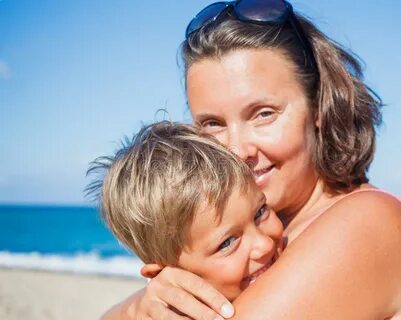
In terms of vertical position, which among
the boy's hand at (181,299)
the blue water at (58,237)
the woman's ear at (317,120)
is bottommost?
the blue water at (58,237)

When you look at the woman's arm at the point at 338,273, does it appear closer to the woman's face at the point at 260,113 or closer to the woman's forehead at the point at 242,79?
the woman's face at the point at 260,113

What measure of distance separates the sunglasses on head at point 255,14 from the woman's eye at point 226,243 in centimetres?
121

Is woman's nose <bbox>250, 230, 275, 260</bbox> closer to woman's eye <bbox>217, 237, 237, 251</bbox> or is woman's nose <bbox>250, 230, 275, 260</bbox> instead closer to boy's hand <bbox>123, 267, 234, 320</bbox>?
woman's eye <bbox>217, 237, 237, 251</bbox>

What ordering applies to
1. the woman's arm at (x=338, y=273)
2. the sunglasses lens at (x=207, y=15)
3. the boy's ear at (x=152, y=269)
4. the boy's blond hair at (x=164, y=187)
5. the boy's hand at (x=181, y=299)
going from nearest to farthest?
1. the woman's arm at (x=338, y=273)
2. the boy's hand at (x=181, y=299)
3. the boy's blond hair at (x=164, y=187)
4. the boy's ear at (x=152, y=269)
5. the sunglasses lens at (x=207, y=15)

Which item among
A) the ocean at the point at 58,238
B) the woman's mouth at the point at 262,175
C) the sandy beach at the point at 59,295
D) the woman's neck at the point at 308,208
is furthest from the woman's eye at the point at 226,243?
the ocean at the point at 58,238

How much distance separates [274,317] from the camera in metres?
2.36

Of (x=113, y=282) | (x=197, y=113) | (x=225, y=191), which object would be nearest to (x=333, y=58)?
(x=197, y=113)

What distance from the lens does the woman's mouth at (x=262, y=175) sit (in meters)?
3.20

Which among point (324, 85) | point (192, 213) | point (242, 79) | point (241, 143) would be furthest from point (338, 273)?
point (324, 85)

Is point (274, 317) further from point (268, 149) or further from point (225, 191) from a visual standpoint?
point (268, 149)

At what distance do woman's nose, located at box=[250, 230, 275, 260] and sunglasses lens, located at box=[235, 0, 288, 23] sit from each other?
121 cm

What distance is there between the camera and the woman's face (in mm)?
3131

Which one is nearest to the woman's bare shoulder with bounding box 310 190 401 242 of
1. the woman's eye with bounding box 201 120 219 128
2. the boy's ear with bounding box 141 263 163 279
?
the boy's ear with bounding box 141 263 163 279

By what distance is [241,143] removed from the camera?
318 centimetres
